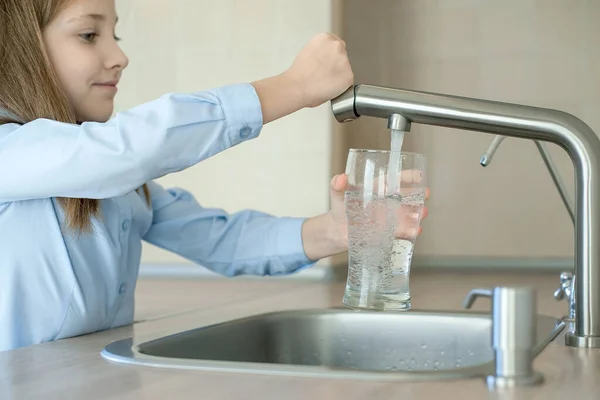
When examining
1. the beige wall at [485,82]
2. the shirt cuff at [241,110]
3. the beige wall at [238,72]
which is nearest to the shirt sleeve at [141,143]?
the shirt cuff at [241,110]

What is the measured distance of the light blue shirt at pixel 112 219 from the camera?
1.00m

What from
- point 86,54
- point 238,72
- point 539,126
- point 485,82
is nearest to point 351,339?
point 539,126

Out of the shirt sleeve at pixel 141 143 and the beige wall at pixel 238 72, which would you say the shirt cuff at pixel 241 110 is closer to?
the shirt sleeve at pixel 141 143

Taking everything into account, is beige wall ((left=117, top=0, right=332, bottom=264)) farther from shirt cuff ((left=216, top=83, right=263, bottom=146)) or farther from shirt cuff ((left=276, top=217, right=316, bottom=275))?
shirt cuff ((left=216, top=83, right=263, bottom=146))

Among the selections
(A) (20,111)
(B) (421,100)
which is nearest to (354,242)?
(B) (421,100)

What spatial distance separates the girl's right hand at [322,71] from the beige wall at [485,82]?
7.39 ft

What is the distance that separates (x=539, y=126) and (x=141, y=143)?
43 centimetres

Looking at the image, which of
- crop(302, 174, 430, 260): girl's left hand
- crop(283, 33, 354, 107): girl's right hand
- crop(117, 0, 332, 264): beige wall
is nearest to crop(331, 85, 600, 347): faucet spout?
crop(283, 33, 354, 107): girl's right hand

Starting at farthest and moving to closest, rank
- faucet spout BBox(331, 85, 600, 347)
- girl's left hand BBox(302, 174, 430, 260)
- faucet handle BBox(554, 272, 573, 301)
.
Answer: girl's left hand BBox(302, 174, 430, 260) < faucet handle BBox(554, 272, 573, 301) < faucet spout BBox(331, 85, 600, 347)

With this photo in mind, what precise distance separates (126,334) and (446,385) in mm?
463

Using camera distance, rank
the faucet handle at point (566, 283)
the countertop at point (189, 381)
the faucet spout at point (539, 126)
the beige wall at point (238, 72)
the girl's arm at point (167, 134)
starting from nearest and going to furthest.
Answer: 1. the countertop at point (189, 381)
2. the faucet spout at point (539, 126)
3. the girl's arm at point (167, 134)
4. the faucet handle at point (566, 283)
5. the beige wall at point (238, 72)

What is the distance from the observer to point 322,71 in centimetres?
95

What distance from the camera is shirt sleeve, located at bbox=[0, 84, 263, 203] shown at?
3.25 feet

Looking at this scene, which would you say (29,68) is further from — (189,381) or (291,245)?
(189,381)
